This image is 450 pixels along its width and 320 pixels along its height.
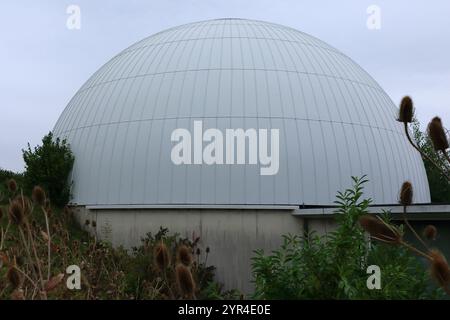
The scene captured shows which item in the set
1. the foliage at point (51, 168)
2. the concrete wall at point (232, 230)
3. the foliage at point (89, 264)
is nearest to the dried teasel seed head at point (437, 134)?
the foliage at point (89, 264)

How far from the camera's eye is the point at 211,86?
1870 centimetres

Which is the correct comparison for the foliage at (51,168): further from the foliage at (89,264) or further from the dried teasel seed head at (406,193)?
the dried teasel seed head at (406,193)

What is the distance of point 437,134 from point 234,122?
1522 centimetres

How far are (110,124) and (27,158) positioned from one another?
12.0 ft

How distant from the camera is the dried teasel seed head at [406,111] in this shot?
7.87 ft

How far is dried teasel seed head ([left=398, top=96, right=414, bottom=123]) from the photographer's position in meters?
2.40

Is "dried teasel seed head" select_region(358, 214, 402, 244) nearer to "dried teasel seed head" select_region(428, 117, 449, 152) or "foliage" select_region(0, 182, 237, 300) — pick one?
"dried teasel seed head" select_region(428, 117, 449, 152)

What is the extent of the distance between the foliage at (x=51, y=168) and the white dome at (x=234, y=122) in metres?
0.39

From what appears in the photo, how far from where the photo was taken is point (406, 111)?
7.95 feet

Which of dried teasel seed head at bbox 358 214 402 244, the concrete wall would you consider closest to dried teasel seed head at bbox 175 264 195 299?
dried teasel seed head at bbox 358 214 402 244

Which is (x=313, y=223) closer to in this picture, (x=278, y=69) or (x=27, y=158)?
(x=278, y=69)

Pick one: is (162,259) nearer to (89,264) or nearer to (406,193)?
(406,193)
